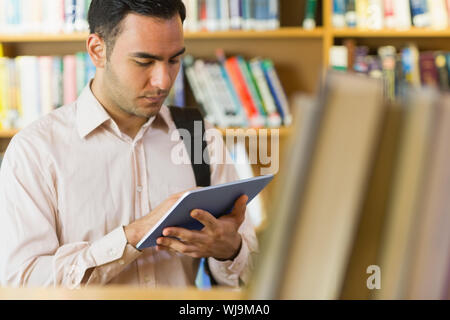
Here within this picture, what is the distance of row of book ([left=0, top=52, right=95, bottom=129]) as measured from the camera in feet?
7.41

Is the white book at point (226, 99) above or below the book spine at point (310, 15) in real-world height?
below

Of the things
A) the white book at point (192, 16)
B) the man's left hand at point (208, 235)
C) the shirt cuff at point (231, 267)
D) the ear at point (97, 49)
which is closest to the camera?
the man's left hand at point (208, 235)

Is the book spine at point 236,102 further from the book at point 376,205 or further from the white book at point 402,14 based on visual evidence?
the book at point 376,205

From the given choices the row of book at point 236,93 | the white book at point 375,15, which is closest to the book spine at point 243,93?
the row of book at point 236,93

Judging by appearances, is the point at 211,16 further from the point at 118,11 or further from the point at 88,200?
the point at 88,200

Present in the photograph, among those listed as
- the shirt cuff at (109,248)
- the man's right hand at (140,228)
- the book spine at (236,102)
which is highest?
the book spine at (236,102)

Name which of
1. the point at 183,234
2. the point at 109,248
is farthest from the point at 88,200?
the point at 183,234

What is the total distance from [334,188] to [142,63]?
993 mm

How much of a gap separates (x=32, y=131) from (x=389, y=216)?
1.01 m

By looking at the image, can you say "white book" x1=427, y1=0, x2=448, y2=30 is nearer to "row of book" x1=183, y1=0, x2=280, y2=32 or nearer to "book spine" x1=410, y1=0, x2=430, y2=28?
"book spine" x1=410, y1=0, x2=430, y2=28

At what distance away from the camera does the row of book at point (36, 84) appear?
7.41 feet

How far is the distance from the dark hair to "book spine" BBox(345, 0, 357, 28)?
42.4 inches

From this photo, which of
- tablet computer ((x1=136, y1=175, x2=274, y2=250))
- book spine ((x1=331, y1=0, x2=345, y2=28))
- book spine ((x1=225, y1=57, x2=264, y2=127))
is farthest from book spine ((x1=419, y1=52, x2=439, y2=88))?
tablet computer ((x1=136, y1=175, x2=274, y2=250))
